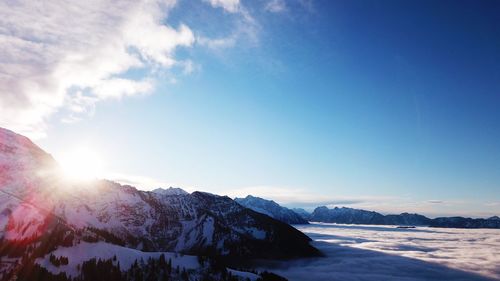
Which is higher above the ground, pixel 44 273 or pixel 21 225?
pixel 21 225

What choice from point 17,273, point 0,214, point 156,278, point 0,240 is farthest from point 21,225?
point 156,278

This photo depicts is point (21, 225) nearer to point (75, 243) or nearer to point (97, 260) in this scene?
point (75, 243)

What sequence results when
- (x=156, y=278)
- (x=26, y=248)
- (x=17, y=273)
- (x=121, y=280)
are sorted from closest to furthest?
(x=17, y=273) < (x=26, y=248) < (x=121, y=280) < (x=156, y=278)

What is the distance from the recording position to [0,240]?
546ft

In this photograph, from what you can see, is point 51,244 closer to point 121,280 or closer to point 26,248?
point 26,248

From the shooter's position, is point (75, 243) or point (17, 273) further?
point (75, 243)

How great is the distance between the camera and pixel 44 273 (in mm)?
163375

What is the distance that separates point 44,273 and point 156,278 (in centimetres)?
5396

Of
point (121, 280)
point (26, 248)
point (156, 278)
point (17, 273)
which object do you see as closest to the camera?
point (17, 273)

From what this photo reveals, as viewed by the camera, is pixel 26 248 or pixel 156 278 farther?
pixel 156 278

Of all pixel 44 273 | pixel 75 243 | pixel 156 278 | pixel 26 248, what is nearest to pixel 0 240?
pixel 26 248

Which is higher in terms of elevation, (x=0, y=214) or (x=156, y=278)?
(x=0, y=214)

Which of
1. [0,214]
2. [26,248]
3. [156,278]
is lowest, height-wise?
[156,278]

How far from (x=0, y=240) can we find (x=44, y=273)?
2448 centimetres
